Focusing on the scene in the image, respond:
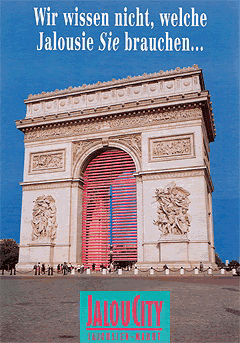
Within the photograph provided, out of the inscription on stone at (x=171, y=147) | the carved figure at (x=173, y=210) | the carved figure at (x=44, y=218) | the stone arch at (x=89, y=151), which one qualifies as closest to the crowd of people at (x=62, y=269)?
the carved figure at (x=44, y=218)

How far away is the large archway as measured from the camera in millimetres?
24344

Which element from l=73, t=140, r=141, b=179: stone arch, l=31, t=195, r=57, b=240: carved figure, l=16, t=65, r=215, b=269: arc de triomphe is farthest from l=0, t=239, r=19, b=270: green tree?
l=73, t=140, r=141, b=179: stone arch

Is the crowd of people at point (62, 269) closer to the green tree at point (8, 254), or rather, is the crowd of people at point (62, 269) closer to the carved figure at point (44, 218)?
the carved figure at point (44, 218)

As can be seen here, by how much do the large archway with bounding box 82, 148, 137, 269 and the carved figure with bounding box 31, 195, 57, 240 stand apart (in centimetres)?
212

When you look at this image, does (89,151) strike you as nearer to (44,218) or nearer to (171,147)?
(44,218)

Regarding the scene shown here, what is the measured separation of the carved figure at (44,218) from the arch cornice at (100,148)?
102 inches

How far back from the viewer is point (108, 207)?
2570 cm

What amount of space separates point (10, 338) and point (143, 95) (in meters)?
22.3

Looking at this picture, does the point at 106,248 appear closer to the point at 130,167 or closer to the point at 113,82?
the point at 130,167

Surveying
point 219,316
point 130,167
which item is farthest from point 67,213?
point 219,316

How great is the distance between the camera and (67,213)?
24.8 meters

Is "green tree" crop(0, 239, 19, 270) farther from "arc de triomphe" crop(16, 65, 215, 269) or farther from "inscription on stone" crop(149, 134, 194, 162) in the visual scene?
"inscription on stone" crop(149, 134, 194, 162)

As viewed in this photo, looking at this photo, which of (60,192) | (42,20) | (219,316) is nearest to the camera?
(219,316)

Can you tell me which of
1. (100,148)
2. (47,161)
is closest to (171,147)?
(100,148)
